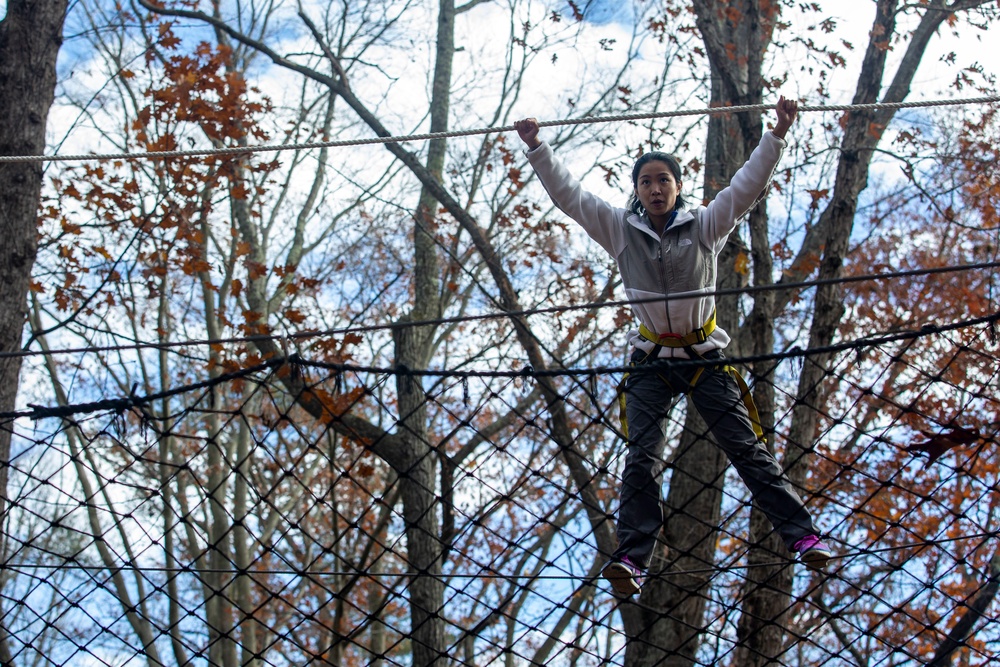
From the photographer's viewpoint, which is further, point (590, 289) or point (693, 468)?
point (590, 289)

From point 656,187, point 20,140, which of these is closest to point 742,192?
point 656,187

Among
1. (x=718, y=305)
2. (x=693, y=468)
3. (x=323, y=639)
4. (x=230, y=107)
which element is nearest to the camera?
(x=693, y=468)

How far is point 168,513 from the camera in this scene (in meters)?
6.64

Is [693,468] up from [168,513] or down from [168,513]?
down

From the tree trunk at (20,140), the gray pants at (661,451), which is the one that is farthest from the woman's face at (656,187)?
the tree trunk at (20,140)

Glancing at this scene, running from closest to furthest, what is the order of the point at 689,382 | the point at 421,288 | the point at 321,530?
the point at 689,382 < the point at 421,288 < the point at 321,530

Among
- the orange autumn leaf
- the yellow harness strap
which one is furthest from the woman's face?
the orange autumn leaf

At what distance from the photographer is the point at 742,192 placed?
101 inches

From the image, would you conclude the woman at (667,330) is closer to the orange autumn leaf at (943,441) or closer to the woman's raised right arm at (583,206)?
the woman's raised right arm at (583,206)

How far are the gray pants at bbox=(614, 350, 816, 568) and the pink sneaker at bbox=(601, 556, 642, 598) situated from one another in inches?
1.4

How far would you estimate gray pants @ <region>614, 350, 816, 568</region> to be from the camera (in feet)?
8.03

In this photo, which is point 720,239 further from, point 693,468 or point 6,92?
point 6,92

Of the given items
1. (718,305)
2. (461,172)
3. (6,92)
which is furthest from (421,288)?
(6,92)

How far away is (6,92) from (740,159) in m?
3.31
